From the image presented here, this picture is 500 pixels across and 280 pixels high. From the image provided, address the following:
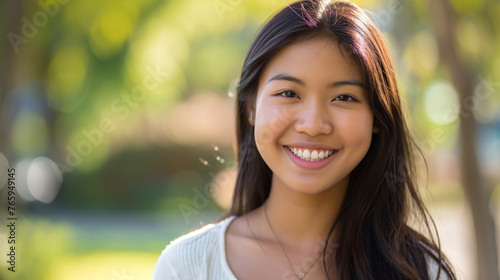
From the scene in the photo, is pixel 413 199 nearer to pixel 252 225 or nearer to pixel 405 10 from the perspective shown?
pixel 252 225

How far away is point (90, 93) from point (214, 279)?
19.0 ft

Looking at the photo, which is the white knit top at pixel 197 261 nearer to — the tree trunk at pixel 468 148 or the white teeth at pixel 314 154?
the white teeth at pixel 314 154

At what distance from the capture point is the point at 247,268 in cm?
208

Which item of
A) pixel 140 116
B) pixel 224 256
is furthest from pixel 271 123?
pixel 140 116

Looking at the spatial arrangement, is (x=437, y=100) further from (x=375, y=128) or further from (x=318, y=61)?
(x=318, y=61)

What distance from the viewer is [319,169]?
1.96 m

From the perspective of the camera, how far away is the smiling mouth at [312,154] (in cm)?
193

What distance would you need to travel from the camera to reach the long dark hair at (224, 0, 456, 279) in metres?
2.01

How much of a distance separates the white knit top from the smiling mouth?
452 millimetres

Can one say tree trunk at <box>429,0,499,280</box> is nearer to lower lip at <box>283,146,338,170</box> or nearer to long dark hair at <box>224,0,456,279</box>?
long dark hair at <box>224,0,456,279</box>

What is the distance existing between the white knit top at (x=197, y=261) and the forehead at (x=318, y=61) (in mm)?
661

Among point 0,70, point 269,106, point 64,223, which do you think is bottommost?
point 64,223

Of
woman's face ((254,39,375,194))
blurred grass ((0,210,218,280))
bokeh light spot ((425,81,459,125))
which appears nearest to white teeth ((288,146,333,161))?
woman's face ((254,39,375,194))


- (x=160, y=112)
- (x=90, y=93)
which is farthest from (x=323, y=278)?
(x=160, y=112)
